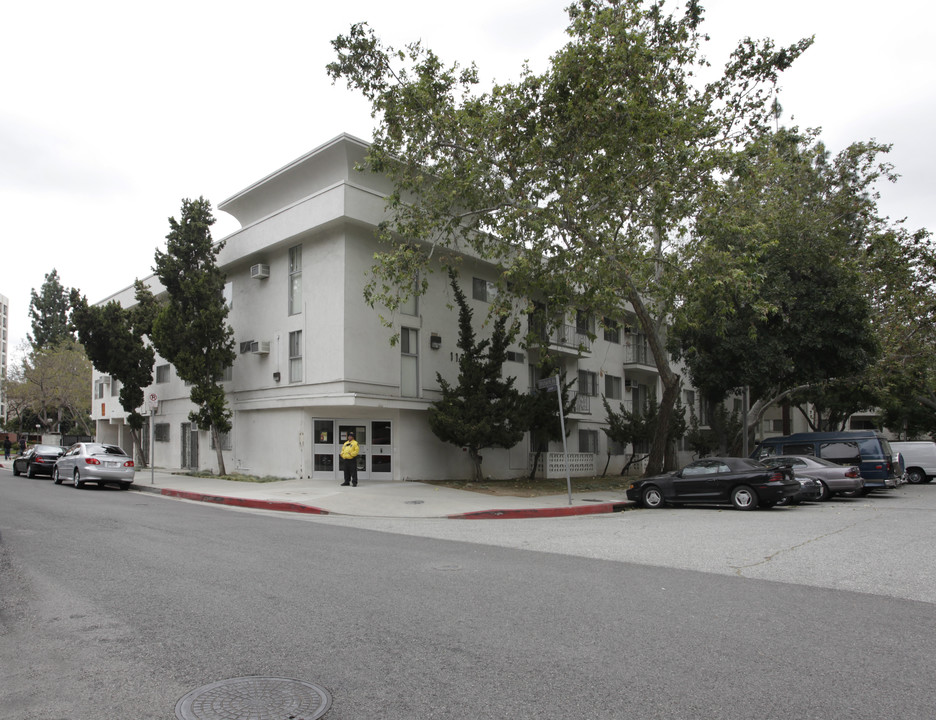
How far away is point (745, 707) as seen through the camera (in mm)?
3893

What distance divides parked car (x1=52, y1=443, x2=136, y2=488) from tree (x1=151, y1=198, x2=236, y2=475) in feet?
9.97

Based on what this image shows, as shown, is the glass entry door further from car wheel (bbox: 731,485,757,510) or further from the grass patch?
car wheel (bbox: 731,485,757,510)

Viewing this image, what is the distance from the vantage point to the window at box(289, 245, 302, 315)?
75.5ft

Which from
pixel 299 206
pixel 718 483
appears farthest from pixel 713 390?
pixel 299 206

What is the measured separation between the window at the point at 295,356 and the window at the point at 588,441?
14025 mm

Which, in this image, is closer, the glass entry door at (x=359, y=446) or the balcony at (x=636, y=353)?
the glass entry door at (x=359, y=446)

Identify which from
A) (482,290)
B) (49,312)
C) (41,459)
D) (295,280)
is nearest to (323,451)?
(295,280)

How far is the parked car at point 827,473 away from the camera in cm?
1931

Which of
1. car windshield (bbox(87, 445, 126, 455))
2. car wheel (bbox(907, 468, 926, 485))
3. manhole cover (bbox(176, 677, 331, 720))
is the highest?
car windshield (bbox(87, 445, 126, 455))

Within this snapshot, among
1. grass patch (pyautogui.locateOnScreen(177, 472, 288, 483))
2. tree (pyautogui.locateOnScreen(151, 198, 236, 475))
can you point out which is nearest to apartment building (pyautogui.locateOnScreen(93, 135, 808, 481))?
grass patch (pyautogui.locateOnScreen(177, 472, 288, 483))

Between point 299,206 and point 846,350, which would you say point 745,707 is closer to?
point 299,206

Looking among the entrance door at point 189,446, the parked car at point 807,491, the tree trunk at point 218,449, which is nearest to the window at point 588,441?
the parked car at point 807,491

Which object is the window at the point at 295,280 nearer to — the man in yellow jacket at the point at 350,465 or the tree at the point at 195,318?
the tree at the point at 195,318

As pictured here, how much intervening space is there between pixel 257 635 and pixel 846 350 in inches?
908
